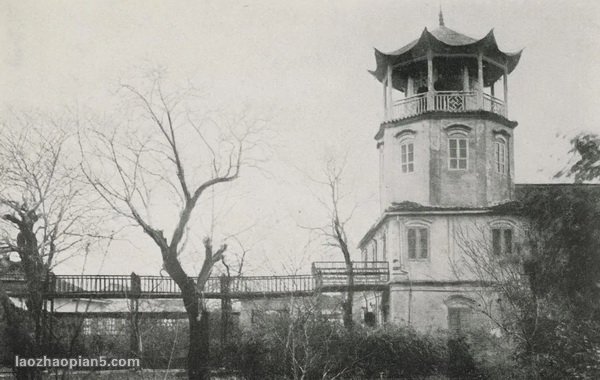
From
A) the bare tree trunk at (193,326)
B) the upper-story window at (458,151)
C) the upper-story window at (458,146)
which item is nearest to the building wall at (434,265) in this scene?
the upper-story window at (458,151)

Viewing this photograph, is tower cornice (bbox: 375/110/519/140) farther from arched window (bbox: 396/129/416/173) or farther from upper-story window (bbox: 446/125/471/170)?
arched window (bbox: 396/129/416/173)

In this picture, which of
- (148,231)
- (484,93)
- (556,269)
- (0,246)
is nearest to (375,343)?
(556,269)

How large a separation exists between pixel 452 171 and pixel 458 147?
1119mm

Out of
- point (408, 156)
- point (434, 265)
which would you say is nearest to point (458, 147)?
point (408, 156)

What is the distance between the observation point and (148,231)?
21188 millimetres

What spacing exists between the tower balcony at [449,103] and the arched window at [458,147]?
92cm

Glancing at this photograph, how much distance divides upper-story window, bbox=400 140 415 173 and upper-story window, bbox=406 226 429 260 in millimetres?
2863

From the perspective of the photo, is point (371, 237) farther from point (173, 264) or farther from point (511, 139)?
point (173, 264)

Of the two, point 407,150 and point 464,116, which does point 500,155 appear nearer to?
point 464,116

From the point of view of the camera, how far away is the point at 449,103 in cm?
3062

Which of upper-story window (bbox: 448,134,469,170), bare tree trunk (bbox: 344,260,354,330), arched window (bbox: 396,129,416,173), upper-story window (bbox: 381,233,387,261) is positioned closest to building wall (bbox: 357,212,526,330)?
upper-story window (bbox: 381,233,387,261)

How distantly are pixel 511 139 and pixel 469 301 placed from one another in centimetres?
782

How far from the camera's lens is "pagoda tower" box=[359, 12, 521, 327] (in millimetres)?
28938

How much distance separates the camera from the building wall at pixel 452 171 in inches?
1178
